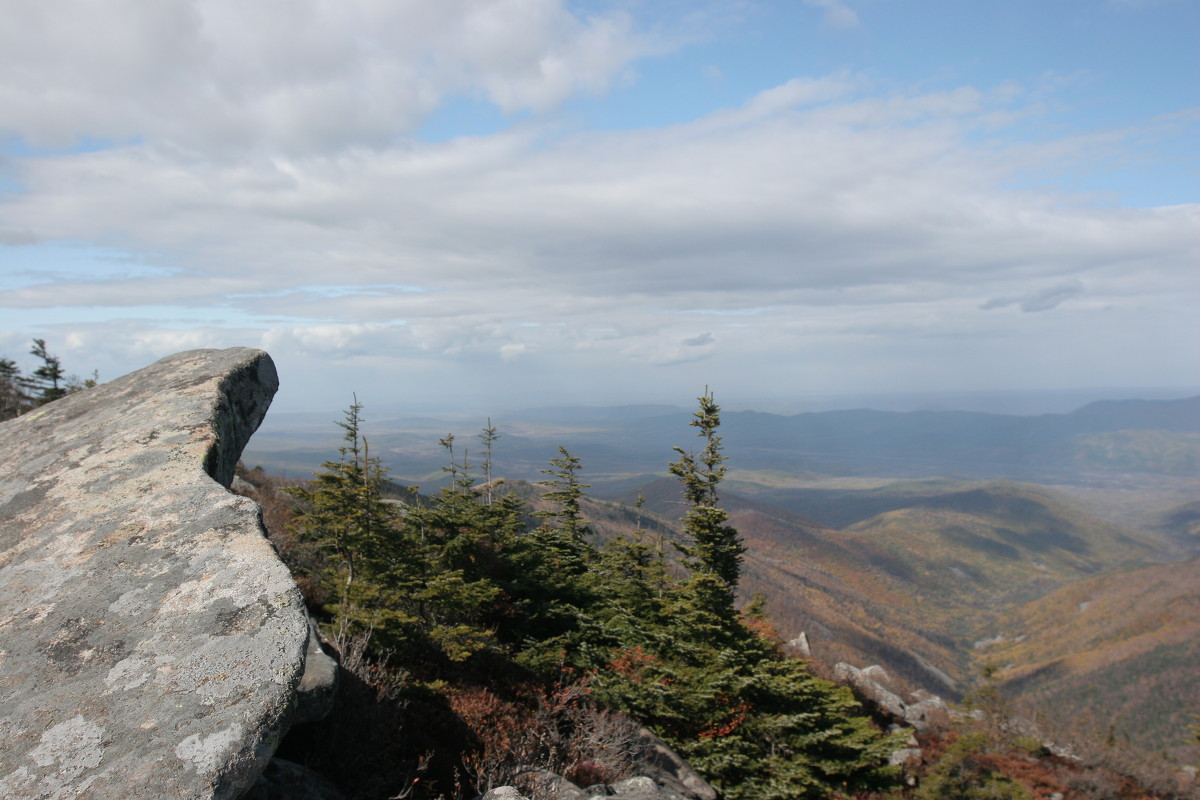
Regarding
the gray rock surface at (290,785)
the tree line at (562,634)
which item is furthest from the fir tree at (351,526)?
the gray rock surface at (290,785)

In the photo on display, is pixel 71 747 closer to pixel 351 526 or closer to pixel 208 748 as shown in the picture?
pixel 208 748

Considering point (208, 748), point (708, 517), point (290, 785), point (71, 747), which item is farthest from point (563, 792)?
point (708, 517)

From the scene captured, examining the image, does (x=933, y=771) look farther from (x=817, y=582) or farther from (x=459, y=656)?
(x=817, y=582)

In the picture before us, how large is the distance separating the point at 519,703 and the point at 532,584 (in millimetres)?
6120

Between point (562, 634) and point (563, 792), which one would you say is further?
point (562, 634)

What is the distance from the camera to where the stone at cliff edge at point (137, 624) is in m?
2.31

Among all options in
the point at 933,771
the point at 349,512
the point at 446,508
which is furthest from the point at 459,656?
the point at 933,771

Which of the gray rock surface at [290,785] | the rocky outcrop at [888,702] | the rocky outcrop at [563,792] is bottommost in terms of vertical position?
the rocky outcrop at [888,702]

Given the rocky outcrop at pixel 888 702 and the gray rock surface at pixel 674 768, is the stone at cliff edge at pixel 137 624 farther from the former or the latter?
the rocky outcrop at pixel 888 702

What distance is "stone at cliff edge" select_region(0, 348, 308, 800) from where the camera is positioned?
91.0 inches

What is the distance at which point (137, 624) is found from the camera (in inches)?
114

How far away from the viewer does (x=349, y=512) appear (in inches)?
507

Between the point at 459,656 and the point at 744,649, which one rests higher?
the point at 459,656

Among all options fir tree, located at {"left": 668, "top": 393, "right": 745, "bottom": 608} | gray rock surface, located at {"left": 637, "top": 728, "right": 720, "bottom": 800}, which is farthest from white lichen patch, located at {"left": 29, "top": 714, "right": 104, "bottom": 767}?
fir tree, located at {"left": 668, "top": 393, "right": 745, "bottom": 608}
